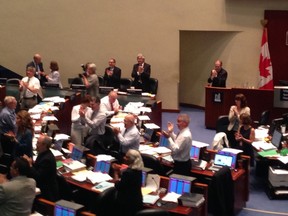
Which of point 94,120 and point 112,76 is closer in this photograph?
point 94,120

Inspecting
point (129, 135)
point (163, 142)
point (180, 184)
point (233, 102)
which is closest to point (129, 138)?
point (129, 135)

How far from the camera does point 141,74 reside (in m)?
12.5

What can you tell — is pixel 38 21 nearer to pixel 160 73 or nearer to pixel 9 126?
pixel 160 73

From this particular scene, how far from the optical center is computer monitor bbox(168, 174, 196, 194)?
20.8ft

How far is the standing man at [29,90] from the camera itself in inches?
423

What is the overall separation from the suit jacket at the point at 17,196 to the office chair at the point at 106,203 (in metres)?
0.87

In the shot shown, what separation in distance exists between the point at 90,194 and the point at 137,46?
25.0 ft

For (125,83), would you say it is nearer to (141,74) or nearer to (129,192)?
(141,74)

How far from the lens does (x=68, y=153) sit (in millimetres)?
7758

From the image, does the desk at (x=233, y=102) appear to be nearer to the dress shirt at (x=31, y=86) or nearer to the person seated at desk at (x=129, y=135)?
the dress shirt at (x=31, y=86)

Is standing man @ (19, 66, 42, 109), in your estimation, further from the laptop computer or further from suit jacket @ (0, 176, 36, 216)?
suit jacket @ (0, 176, 36, 216)

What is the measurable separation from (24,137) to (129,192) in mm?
1857

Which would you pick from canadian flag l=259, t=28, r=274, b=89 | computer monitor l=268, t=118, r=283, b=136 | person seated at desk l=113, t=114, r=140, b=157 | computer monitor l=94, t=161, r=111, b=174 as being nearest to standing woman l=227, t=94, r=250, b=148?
computer monitor l=268, t=118, r=283, b=136

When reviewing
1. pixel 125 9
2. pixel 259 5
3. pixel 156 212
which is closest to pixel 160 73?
pixel 125 9
